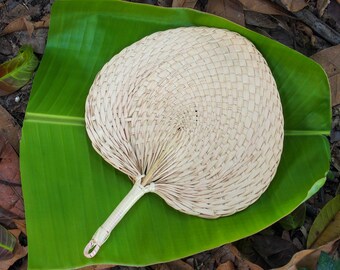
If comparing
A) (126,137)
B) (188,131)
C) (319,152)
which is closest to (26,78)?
(126,137)

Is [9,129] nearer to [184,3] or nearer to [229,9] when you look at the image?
[184,3]

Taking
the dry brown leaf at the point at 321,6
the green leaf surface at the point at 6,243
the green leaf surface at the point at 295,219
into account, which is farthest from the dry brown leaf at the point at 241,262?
the dry brown leaf at the point at 321,6

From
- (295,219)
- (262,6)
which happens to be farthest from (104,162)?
(262,6)

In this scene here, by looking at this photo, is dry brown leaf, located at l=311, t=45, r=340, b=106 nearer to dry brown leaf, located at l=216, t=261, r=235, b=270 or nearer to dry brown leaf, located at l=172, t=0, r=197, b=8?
dry brown leaf, located at l=172, t=0, r=197, b=8

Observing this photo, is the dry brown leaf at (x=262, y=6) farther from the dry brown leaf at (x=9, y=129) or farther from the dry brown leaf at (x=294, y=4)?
the dry brown leaf at (x=9, y=129)

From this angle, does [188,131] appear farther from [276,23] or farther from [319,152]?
[276,23]

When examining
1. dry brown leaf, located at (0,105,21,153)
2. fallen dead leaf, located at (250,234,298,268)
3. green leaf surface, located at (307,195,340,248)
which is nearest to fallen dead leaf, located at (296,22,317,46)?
green leaf surface, located at (307,195,340,248)
